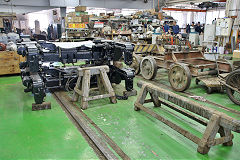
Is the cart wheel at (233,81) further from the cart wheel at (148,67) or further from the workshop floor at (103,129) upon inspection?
the cart wheel at (148,67)

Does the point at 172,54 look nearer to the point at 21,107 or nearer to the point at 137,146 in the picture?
the point at 137,146

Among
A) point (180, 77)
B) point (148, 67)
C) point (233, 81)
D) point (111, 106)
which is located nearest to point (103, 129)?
point (111, 106)

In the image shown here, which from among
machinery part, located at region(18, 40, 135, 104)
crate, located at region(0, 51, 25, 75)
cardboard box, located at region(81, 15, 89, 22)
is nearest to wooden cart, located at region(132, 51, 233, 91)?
machinery part, located at region(18, 40, 135, 104)

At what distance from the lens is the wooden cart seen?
507cm

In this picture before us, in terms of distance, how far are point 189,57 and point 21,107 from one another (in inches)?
192

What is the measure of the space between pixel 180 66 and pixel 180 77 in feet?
0.91

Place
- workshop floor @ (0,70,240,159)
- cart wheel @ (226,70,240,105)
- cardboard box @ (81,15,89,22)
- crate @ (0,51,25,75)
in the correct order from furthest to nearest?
cardboard box @ (81,15,89,22), crate @ (0,51,25,75), cart wheel @ (226,70,240,105), workshop floor @ (0,70,240,159)

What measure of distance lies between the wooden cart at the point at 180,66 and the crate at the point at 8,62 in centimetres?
413

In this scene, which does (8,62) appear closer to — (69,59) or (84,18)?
(69,59)

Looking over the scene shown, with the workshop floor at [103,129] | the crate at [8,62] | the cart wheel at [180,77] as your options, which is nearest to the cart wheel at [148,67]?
the cart wheel at [180,77]

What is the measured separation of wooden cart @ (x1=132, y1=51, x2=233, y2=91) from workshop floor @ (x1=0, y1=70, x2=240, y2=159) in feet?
2.76

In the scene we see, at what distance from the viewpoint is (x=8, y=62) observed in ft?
22.8

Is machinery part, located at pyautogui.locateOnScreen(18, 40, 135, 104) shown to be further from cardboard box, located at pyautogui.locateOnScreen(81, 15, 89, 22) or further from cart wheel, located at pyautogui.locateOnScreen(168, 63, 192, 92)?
cardboard box, located at pyautogui.locateOnScreen(81, 15, 89, 22)

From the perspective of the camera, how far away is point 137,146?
9.40 feet
